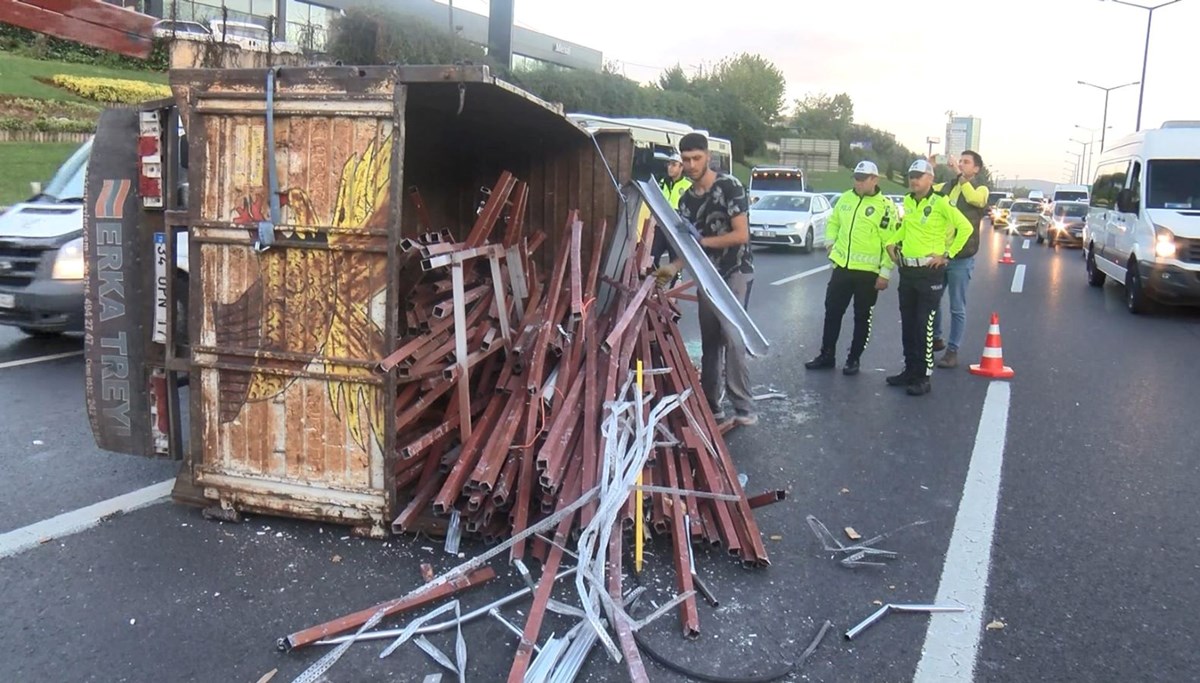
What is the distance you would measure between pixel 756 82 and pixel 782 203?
57604mm

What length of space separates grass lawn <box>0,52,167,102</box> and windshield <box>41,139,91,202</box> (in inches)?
845

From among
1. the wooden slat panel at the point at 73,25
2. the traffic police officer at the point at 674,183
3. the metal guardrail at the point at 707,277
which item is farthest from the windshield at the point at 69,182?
the traffic police officer at the point at 674,183

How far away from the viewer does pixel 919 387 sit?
7.91m

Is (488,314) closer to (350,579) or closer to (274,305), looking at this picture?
(274,305)

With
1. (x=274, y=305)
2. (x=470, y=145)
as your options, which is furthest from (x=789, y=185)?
(x=274, y=305)

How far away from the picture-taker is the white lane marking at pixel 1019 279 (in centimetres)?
1699

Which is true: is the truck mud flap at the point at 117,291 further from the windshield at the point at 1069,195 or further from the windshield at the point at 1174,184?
the windshield at the point at 1069,195

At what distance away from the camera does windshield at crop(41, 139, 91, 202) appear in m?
8.82

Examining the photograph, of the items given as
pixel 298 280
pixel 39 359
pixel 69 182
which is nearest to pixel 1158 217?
pixel 298 280

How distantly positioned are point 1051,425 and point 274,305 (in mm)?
5796

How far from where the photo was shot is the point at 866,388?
8.12m

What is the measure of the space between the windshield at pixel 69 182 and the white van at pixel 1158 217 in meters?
13.6

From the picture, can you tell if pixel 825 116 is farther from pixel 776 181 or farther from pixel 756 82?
pixel 776 181

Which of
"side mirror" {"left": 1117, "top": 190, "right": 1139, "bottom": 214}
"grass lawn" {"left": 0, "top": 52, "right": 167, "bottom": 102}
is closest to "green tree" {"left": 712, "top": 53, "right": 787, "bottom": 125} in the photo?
Result: "grass lawn" {"left": 0, "top": 52, "right": 167, "bottom": 102}
